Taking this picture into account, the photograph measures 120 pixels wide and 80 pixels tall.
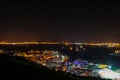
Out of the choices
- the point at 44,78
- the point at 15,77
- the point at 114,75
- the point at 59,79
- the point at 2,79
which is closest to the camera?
the point at 2,79

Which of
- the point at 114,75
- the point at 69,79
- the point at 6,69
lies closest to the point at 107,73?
the point at 114,75

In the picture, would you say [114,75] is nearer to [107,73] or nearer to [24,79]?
[107,73]

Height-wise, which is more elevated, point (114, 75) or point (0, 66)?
point (0, 66)

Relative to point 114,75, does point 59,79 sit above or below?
above

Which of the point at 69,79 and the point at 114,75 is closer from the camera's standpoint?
the point at 69,79

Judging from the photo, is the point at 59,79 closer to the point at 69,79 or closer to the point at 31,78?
the point at 69,79

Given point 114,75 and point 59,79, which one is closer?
point 59,79

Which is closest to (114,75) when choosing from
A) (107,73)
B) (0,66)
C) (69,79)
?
(107,73)

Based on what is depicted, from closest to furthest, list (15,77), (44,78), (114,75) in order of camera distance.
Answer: (15,77), (44,78), (114,75)
